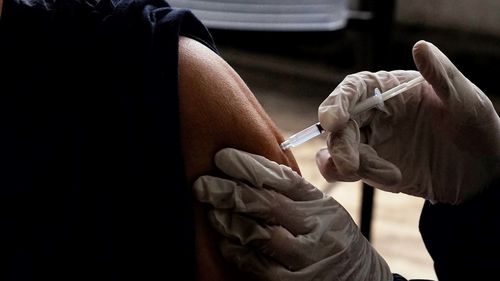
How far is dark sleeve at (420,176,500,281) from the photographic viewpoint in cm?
97

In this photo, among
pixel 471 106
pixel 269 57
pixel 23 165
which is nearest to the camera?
pixel 23 165

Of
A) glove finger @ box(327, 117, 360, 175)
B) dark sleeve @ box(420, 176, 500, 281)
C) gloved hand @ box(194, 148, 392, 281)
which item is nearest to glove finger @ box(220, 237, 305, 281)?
Result: gloved hand @ box(194, 148, 392, 281)

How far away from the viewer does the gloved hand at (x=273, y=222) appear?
0.84 meters

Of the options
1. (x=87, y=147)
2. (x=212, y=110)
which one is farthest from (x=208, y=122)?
(x=87, y=147)

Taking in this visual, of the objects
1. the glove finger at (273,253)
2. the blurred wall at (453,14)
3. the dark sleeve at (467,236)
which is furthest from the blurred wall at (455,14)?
the glove finger at (273,253)

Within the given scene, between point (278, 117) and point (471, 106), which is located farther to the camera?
point (278, 117)

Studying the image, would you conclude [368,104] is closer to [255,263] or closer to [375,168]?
[375,168]

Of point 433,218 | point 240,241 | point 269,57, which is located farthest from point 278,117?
point 240,241

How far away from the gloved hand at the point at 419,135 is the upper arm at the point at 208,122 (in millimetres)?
82

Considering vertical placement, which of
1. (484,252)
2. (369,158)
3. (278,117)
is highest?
(369,158)

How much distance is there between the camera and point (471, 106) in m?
0.94

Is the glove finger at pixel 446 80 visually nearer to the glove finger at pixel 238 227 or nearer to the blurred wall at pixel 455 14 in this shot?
the glove finger at pixel 238 227

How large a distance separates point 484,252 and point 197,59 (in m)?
0.41

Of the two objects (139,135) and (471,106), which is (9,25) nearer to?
(139,135)
